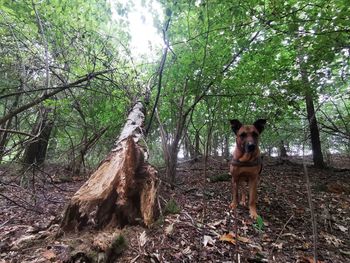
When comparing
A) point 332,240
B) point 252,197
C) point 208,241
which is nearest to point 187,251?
point 208,241

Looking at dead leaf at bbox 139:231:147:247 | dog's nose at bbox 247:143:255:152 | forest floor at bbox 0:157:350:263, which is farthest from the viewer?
dog's nose at bbox 247:143:255:152

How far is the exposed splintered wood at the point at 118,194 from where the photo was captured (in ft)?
8.77

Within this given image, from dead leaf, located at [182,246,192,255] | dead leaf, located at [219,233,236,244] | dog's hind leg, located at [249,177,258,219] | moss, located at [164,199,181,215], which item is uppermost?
dog's hind leg, located at [249,177,258,219]

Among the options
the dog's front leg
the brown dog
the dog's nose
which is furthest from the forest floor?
the dog's nose

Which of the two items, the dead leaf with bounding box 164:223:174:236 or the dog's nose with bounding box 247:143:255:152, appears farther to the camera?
the dog's nose with bounding box 247:143:255:152

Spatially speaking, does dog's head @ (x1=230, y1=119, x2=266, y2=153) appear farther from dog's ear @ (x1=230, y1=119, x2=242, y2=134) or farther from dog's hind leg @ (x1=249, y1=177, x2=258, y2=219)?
dog's hind leg @ (x1=249, y1=177, x2=258, y2=219)

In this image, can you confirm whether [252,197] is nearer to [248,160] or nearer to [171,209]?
[248,160]

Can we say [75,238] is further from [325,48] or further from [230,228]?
[325,48]

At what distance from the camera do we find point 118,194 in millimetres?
2965

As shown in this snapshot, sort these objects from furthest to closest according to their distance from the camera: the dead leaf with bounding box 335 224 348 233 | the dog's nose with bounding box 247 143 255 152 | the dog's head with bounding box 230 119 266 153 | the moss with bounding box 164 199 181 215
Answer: the dog's head with bounding box 230 119 266 153, the dog's nose with bounding box 247 143 255 152, the dead leaf with bounding box 335 224 348 233, the moss with bounding box 164 199 181 215

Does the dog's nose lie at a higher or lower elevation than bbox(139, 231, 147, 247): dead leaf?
higher

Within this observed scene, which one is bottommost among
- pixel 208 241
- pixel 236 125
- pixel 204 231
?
pixel 208 241

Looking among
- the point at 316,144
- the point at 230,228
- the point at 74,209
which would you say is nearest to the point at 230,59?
the point at 230,228

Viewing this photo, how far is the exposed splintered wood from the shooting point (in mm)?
2674
